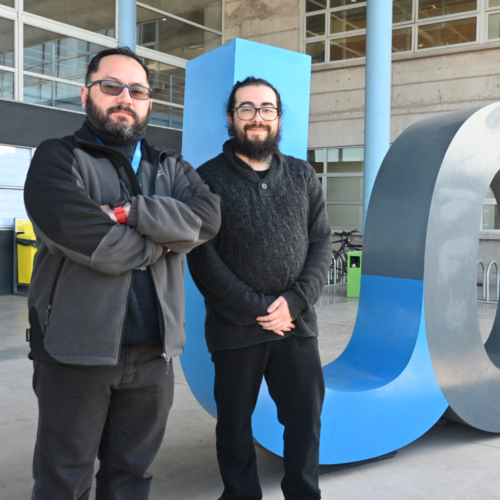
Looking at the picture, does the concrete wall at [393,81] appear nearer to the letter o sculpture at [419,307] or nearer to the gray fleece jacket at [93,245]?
the letter o sculpture at [419,307]

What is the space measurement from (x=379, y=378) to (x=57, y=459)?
2014 mm

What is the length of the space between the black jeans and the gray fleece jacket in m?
0.44

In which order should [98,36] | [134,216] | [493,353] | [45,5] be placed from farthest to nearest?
1. [98,36]
2. [45,5]
3. [493,353]
4. [134,216]

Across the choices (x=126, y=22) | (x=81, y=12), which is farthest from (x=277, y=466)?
(x=81, y=12)

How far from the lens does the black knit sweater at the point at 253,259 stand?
2.33m

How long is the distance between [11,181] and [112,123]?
992 cm

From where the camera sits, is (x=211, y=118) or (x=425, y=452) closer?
(x=211, y=118)

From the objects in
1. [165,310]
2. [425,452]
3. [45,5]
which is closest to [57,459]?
[165,310]

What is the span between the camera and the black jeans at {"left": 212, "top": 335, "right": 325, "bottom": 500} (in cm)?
240

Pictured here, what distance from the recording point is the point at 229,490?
2.42 m

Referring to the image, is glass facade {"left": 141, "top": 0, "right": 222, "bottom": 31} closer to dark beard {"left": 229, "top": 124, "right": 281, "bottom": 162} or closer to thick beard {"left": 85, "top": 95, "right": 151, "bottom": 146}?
dark beard {"left": 229, "top": 124, "right": 281, "bottom": 162}

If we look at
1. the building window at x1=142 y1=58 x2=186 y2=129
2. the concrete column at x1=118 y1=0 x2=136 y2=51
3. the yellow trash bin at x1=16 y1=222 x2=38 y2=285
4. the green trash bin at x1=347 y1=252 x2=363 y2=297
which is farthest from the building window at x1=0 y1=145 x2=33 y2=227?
the green trash bin at x1=347 y1=252 x2=363 y2=297

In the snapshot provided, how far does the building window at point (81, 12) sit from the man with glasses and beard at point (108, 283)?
11297mm

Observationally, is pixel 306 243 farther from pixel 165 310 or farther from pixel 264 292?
pixel 165 310
